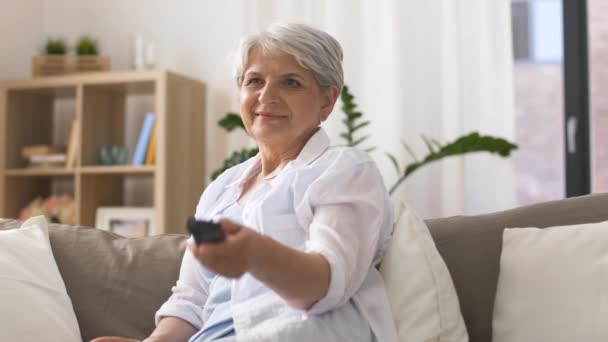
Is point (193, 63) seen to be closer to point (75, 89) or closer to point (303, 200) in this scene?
point (75, 89)

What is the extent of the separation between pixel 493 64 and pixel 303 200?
7.87 feet

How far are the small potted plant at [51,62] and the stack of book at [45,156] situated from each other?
0.39m

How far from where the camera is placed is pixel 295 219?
1366mm

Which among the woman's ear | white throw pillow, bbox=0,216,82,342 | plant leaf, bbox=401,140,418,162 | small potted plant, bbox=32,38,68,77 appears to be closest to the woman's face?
the woman's ear

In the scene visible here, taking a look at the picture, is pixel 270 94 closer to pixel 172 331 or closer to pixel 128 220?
pixel 172 331

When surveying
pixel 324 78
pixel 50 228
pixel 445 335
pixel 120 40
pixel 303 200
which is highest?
pixel 120 40

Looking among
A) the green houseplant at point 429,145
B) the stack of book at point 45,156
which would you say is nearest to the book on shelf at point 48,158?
the stack of book at point 45,156

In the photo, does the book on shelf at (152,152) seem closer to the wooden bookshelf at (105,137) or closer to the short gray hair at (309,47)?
the wooden bookshelf at (105,137)

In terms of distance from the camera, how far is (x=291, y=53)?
1415 millimetres

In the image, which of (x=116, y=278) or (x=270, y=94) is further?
(x=116, y=278)

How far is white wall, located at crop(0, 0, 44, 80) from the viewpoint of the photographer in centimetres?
407

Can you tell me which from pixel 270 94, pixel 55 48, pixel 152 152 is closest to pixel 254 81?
pixel 270 94

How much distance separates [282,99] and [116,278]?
2.23 feet

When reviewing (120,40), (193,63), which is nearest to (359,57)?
(193,63)
